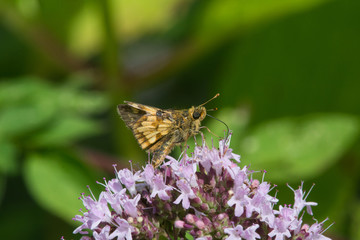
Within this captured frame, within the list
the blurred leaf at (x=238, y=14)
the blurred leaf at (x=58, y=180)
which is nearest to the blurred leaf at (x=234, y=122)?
the blurred leaf at (x=238, y=14)

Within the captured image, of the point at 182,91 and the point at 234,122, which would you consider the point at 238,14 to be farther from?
the point at 182,91

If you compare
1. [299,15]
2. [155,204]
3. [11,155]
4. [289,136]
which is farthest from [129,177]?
[299,15]

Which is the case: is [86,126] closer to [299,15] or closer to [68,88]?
[68,88]

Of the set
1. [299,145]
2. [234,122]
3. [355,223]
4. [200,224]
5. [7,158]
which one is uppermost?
[7,158]

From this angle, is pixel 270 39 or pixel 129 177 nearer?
pixel 129 177

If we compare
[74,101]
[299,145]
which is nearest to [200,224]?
[74,101]

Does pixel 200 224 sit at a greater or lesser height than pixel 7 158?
lesser

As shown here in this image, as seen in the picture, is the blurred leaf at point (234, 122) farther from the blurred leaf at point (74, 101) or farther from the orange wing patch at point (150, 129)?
the orange wing patch at point (150, 129)
